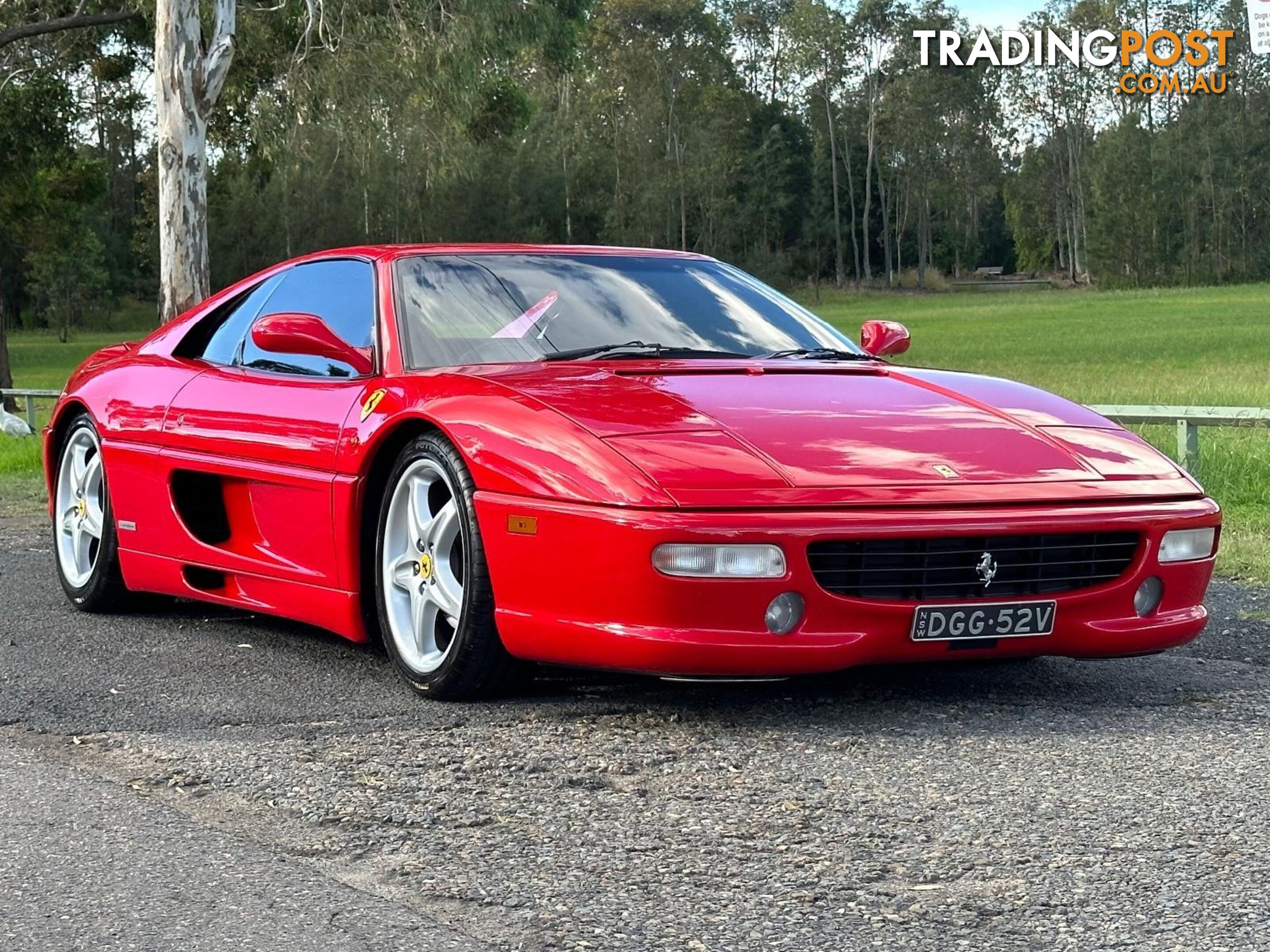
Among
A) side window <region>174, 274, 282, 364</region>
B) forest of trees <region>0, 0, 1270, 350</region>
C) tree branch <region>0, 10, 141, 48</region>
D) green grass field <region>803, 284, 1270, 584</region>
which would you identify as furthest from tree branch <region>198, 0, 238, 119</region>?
forest of trees <region>0, 0, 1270, 350</region>

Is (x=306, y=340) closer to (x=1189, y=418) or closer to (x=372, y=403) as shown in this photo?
(x=372, y=403)

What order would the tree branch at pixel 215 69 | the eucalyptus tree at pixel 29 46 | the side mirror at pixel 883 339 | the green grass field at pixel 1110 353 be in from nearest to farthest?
1. the side mirror at pixel 883 339
2. the green grass field at pixel 1110 353
3. the tree branch at pixel 215 69
4. the eucalyptus tree at pixel 29 46

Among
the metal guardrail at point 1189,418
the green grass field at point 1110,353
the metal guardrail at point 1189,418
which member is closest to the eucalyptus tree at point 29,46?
the green grass field at point 1110,353

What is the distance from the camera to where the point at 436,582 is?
482cm

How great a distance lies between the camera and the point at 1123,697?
190 inches

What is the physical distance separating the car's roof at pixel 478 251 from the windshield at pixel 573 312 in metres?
0.04

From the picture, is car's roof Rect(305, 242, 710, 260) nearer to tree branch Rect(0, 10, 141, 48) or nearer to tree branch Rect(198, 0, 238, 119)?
tree branch Rect(198, 0, 238, 119)

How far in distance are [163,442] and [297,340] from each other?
3.29 ft

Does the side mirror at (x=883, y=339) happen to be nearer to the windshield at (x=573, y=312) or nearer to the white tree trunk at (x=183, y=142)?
the windshield at (x=573, y=312)

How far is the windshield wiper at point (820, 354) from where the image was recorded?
5.45m

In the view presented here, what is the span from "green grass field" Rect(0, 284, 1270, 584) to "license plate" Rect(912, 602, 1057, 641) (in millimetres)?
3226

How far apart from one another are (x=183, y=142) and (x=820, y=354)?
12879 mm

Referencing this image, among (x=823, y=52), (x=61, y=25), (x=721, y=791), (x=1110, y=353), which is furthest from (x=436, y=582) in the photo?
(x=823, y=52)

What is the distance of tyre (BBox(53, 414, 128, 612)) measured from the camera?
640cm
